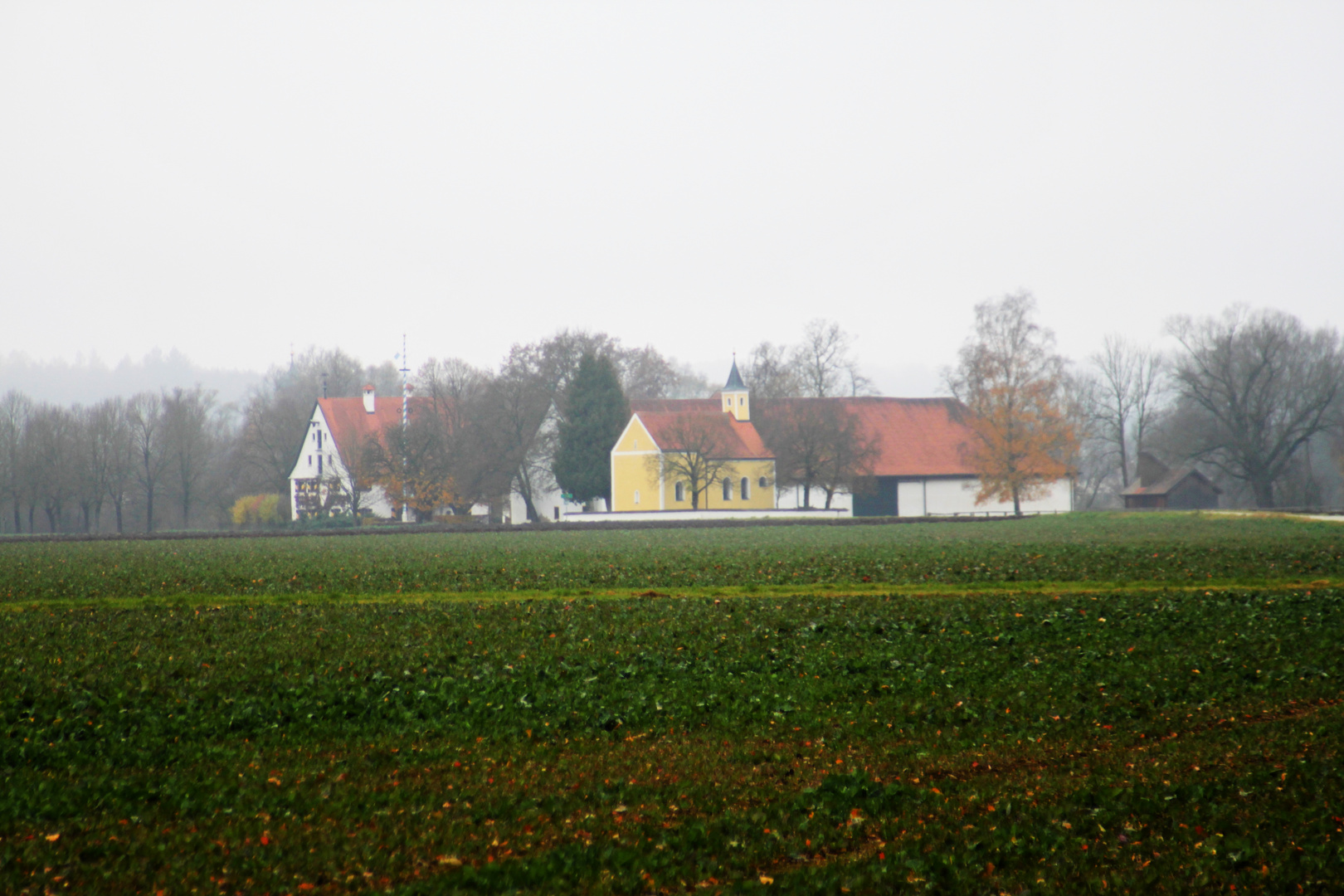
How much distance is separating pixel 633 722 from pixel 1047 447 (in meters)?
55.0

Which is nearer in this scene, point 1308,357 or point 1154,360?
point 1308,357

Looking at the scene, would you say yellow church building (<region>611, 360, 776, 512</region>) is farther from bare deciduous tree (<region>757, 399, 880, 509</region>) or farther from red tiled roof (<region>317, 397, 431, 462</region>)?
red tiled roof (<region>317, 397, 431, 462</region>)

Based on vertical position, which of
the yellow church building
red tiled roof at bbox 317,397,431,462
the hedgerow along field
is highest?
red tiled roof at bbox 317,397,431,462

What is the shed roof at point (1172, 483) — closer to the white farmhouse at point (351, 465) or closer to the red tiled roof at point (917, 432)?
the red tiled roof at point (917, 432)

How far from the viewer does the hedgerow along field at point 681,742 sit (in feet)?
21.0

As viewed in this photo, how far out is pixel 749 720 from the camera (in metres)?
10.3

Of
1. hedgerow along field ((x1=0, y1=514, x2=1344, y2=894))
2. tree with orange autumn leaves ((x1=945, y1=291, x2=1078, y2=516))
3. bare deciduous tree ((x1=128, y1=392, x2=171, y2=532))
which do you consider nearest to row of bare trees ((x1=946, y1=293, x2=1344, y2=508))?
tree with orange autumn leaves ((x1=945, y1=291, x2=1078, y2=516))

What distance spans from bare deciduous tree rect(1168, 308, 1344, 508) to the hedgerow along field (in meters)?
55.5

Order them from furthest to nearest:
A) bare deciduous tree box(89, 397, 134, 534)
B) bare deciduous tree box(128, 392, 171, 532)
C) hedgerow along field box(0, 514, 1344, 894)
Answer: bare deciduous tree box(128, 392, 171, 532) < bare deciduous tree box(89, 397, 134, 534) < hedgerow along field box(0, 514, 1344, 894)

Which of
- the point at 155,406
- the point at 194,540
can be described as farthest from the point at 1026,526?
the point at 155,406

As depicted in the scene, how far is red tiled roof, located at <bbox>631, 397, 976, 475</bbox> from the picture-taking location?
71.8m

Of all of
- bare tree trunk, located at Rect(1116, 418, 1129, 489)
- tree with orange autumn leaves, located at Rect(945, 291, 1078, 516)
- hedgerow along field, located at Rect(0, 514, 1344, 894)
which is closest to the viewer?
hedgerow along field, located at Rect(0, 514, 1344, 894)

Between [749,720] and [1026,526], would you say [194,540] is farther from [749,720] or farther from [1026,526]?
[749,720]

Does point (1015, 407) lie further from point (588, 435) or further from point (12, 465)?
point (12, 465)
